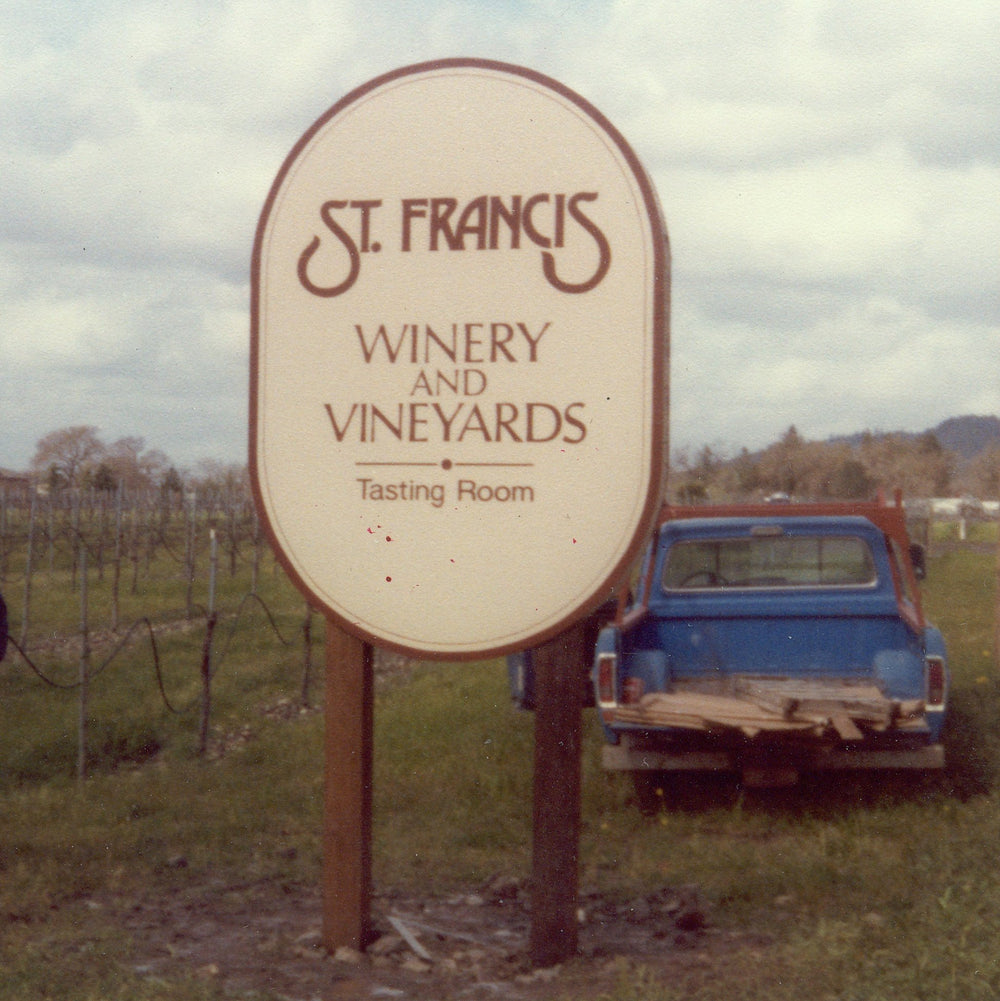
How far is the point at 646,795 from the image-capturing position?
24.3ft

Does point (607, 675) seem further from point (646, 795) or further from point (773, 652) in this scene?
point (773, 652)

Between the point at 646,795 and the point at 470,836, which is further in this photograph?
the point at 646,795

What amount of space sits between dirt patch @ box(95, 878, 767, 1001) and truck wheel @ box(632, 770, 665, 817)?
1922 mm

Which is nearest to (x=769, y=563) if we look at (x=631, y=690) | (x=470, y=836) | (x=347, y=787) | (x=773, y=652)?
(x=773, y=652)

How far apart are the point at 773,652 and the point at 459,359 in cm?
444

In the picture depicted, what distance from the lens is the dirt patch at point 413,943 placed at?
405cm

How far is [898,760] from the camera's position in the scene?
22.7 ft

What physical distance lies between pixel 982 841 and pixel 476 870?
7.03 ft

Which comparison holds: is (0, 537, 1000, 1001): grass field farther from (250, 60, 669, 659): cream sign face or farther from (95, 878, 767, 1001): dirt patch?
(250, 60, 669, 659): cream sign face

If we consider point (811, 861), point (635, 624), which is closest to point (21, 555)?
point (635, 624)

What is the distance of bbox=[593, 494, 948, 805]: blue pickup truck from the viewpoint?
264 inches

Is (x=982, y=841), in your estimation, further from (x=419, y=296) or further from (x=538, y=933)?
Answer: (x=419, y=296)

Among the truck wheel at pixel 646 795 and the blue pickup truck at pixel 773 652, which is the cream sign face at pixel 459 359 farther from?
the truck wheel at pixel 646 795

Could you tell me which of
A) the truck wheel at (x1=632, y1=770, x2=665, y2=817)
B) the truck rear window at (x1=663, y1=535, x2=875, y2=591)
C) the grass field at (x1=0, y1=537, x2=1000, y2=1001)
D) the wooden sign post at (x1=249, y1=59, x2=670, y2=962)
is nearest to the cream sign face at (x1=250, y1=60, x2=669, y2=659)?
the wooden sign post at (x1=249, y1=59, x2=670, y2=962)
